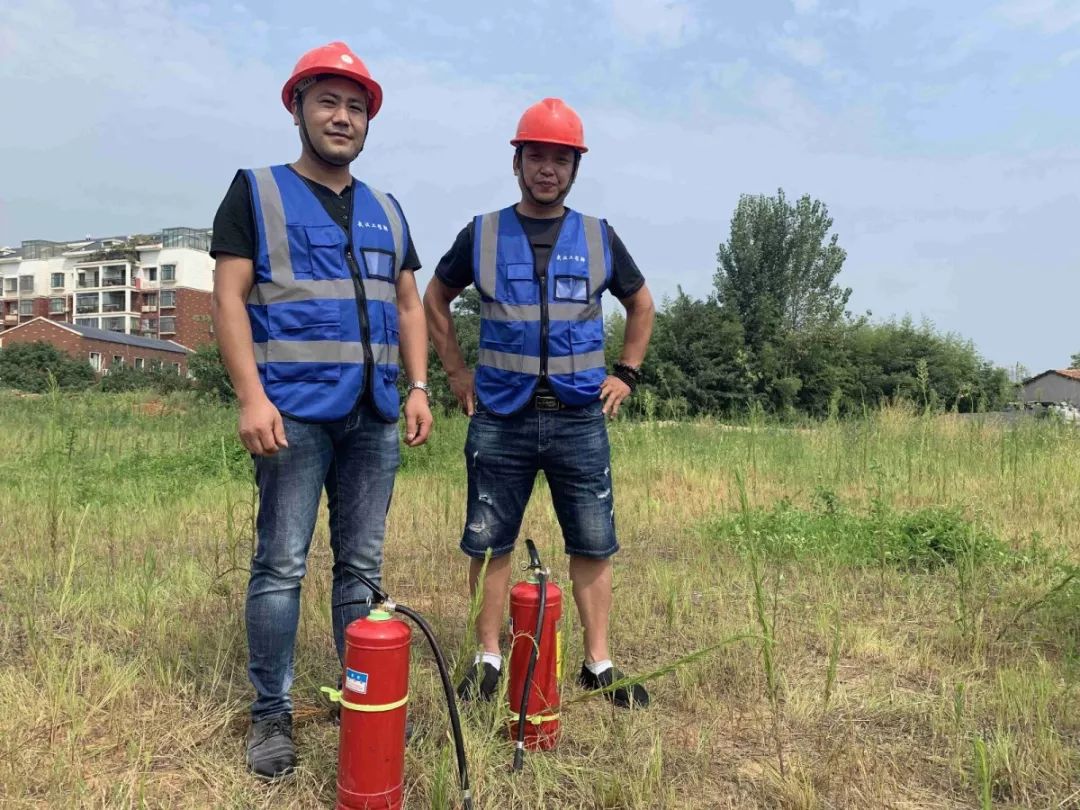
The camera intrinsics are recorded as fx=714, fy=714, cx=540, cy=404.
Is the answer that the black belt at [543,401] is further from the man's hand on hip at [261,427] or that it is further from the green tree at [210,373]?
the green tree at [210,373]

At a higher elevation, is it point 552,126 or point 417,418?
point 552,126

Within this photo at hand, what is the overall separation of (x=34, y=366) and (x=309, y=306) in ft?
186

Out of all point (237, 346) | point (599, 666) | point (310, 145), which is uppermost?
point (310, 145)

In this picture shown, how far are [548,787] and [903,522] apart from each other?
377 centimetres

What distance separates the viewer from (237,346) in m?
2.23

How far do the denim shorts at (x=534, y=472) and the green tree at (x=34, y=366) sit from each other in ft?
146

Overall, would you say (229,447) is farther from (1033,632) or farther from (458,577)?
(1033,632)

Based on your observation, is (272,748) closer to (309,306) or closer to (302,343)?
(302,343)

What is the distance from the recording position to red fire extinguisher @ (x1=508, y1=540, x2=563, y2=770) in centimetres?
242

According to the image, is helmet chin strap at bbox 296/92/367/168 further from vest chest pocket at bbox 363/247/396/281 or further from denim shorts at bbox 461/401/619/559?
denim shorts at bbox 461/401/619/559

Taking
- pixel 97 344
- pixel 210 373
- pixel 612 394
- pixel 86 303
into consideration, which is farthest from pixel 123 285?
pixel 612 394

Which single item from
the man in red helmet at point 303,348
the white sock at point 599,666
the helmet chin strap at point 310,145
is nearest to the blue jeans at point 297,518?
the man in red helmet at point 303,348

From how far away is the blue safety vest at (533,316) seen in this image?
2.88 metres

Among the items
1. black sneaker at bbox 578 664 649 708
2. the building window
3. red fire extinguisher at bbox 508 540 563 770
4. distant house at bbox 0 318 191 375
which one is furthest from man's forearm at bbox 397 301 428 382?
the building window
